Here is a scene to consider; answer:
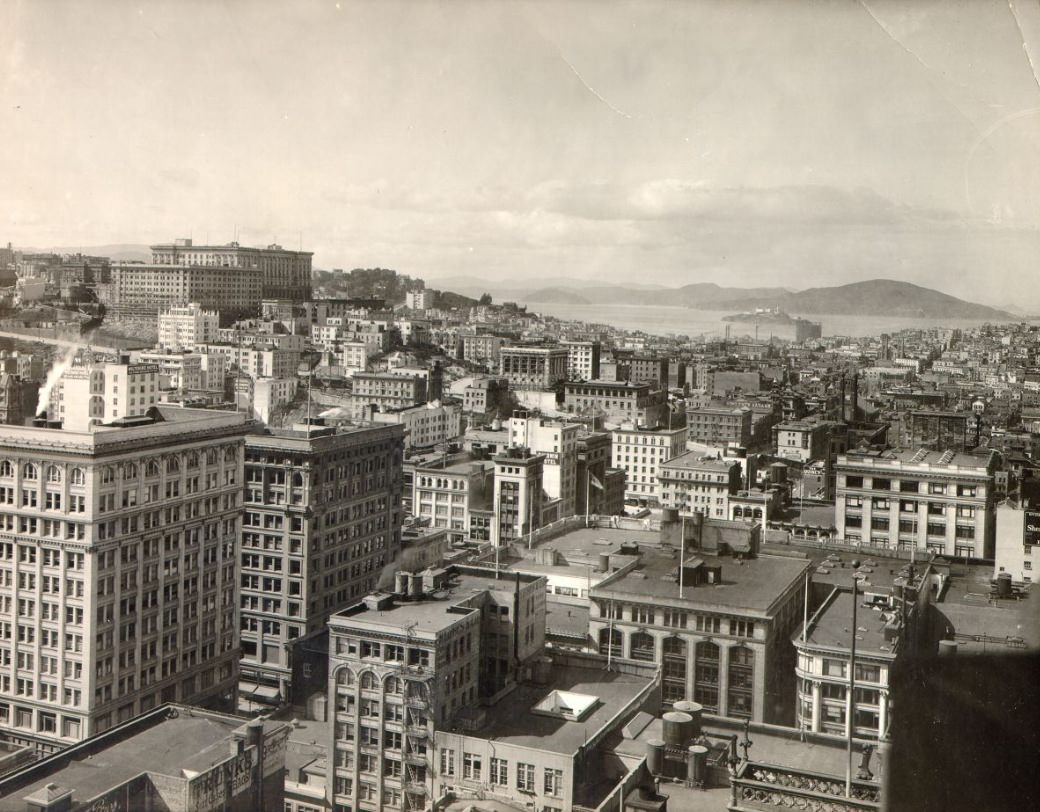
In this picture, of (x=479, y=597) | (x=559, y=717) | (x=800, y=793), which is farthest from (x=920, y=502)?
(x=800, y=793)

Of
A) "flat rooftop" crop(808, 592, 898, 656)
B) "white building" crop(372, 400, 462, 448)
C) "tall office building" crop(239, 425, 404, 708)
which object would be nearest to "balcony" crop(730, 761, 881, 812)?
"flat rooftop" crop(808, 592, 898, 656)

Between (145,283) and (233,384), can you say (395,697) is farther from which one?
(145,283)

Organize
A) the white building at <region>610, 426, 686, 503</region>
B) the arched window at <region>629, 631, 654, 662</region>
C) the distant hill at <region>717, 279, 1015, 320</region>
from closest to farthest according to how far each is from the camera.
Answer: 1. the arched window at <region>629, 631, 654, 662</region>
2. the distant hill at <region>717, 279, 1015, 320</region>
3. the white building at <region>610, 426, 686, 503</region>

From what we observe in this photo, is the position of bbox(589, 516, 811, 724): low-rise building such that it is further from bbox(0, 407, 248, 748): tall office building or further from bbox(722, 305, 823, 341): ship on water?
bbox(722, 305, 823, 341): ship on water

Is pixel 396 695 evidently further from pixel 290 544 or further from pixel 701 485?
pixel 701 485

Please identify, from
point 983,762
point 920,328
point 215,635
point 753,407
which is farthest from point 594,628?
point 753,407
